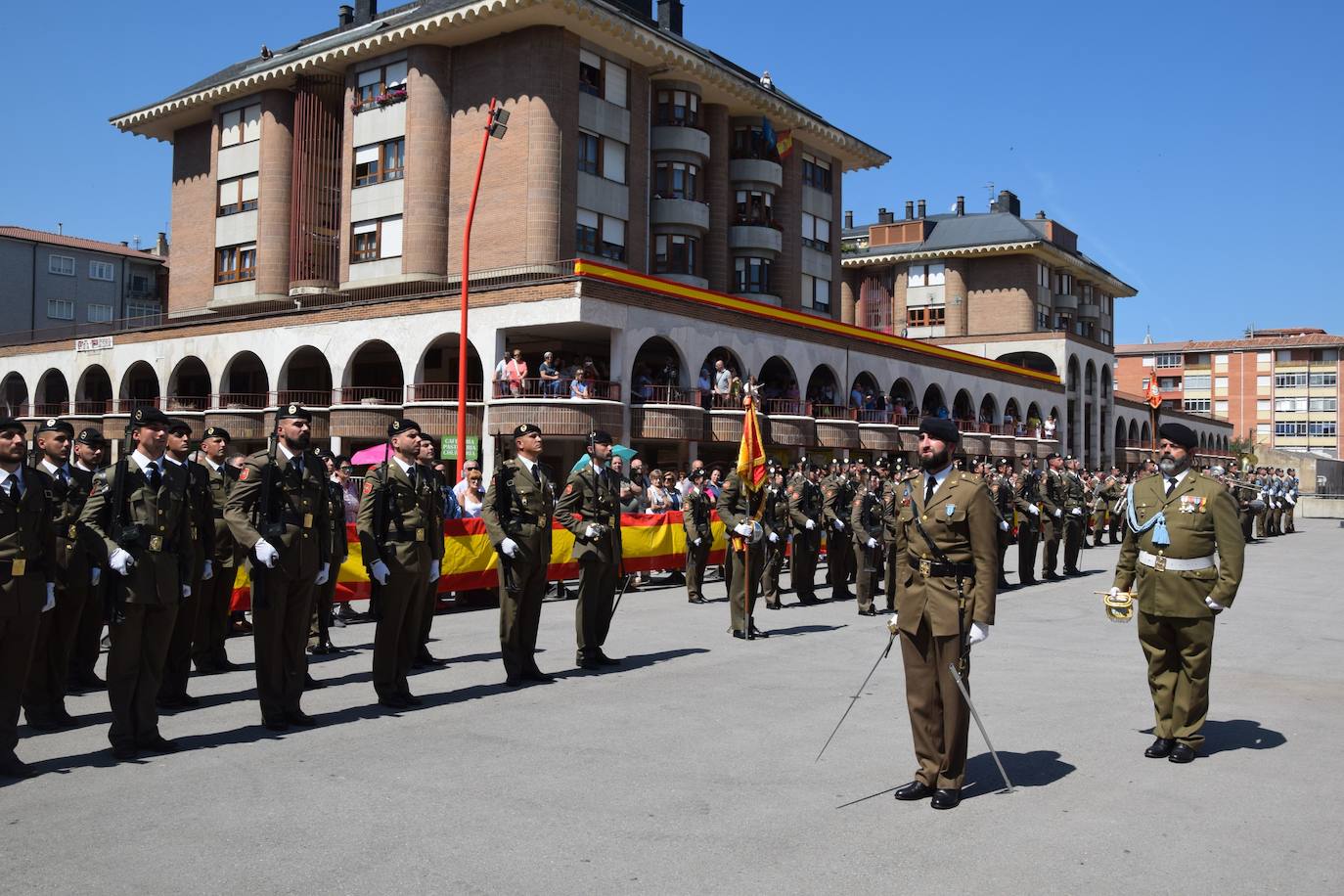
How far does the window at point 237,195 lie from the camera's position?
4750 cm

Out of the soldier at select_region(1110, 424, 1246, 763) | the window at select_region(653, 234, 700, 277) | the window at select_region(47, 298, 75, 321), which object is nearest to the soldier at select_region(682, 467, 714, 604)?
the soldier at select_region(1110, 424, 1246, 763)

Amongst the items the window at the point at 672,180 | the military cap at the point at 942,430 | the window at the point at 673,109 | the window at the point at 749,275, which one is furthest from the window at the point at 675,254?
the military cap at the point at 942,430

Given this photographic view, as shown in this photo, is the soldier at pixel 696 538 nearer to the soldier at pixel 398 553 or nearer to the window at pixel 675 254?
the soldier at pixel 398 553

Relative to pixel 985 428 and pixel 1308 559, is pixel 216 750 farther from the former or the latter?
pixel 985 428

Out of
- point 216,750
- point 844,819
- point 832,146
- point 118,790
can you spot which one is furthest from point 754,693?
point 832,146

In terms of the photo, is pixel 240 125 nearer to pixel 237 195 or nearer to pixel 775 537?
pixel 237 195

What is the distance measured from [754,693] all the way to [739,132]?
42.4m

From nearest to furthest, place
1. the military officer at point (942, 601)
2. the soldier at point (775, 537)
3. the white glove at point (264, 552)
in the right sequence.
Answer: the military officer at point (942, 601) → the white glove at point (264, 552) → the soldier at point (775, 537)

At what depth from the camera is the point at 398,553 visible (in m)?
9.12

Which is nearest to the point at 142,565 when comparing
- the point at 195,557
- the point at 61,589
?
the point at 195,557

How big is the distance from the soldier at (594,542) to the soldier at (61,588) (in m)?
4.15

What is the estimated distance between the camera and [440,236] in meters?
41.9

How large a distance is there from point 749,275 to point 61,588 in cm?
4218

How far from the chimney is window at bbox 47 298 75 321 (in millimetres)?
44517
